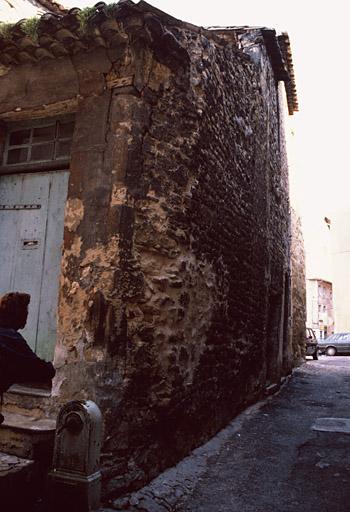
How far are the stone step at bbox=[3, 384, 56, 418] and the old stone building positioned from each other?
26 mm

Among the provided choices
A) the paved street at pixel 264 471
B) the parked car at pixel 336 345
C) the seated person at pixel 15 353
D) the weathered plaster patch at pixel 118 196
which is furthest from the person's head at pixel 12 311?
the parked car at pixel 336 345

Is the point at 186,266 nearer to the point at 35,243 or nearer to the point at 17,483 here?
the point at 35,243

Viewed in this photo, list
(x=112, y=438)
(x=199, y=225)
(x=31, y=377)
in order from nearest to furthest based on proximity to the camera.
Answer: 1. (x=31, y=377)
2. (x=112, y=438)
3. (x=199, y=225)

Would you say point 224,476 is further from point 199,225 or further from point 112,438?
point 199,225

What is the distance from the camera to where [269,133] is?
28.6ft

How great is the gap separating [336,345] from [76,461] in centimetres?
2189

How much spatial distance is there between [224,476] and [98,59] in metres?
4.22

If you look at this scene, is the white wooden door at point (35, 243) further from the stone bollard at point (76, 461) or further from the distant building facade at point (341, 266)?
the distant building facade at point (341, 266)

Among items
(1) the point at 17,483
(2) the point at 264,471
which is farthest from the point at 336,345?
(1) the point at 17,483

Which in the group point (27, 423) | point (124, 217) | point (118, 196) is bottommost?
point (27, 423)

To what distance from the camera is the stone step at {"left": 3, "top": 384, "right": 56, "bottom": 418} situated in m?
3.72

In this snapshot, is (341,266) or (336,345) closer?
(336,345)

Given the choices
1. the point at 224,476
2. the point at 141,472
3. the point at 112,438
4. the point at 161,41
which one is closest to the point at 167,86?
the point at 161,41

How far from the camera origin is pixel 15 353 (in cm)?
279
